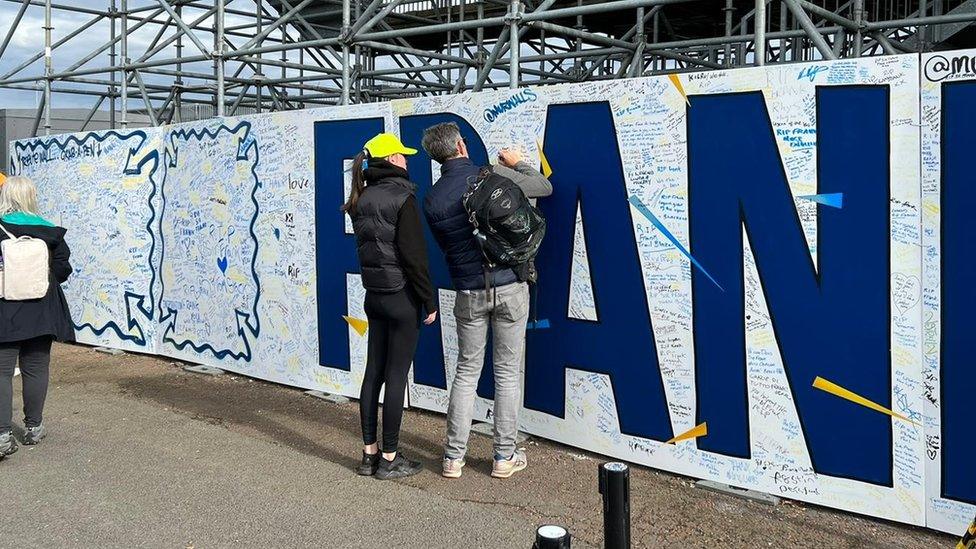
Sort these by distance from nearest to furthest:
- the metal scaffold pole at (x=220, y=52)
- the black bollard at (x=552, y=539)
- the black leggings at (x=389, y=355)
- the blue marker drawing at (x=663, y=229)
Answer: the black bollard at (x=552, y=539)
the blue marker drawing at (x=663, y=229)
the black leggings at (x=389, y=355)
the metal scaffold pole at (x=220, y=52)

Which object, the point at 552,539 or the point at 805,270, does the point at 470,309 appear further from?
the point at 552,539

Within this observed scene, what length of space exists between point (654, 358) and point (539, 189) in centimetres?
111

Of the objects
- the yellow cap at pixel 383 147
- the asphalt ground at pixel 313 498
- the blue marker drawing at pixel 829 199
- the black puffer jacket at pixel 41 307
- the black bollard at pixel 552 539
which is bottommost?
the asphalt ground at pixel 313 498

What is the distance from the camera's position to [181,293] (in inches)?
314

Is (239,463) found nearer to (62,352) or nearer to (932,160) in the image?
(932,160)

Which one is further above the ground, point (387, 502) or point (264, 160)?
point (264, 160)

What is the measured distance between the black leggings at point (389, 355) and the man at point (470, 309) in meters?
0.27

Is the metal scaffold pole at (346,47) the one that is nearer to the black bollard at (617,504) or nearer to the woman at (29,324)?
the woman at (29,324)

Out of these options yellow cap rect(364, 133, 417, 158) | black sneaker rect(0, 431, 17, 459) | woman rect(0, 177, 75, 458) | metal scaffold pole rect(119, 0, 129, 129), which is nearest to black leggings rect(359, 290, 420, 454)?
yellow cap rect(364, 133, 417, 158)

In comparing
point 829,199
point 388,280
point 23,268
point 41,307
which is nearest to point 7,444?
point 41,307

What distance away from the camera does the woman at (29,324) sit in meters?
5.16

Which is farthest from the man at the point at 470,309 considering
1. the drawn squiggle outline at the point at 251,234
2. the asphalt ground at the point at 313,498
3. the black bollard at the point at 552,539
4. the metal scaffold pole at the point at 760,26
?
the drawn squiggle outline at the point at 251,234

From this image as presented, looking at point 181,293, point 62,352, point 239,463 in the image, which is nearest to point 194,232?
point 181,293

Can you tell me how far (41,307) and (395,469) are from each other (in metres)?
2.35
